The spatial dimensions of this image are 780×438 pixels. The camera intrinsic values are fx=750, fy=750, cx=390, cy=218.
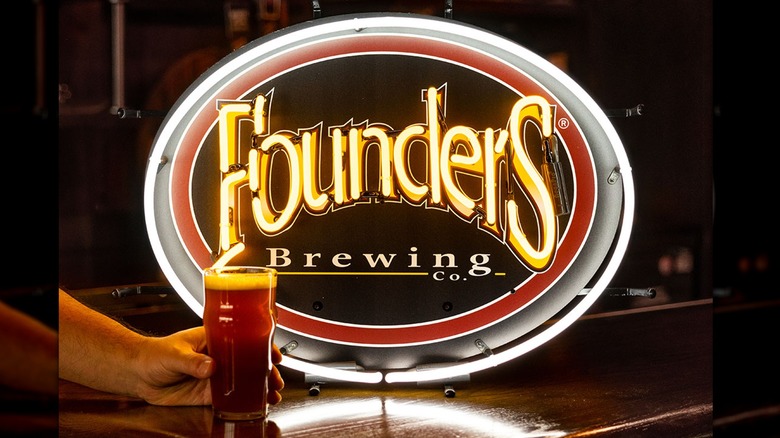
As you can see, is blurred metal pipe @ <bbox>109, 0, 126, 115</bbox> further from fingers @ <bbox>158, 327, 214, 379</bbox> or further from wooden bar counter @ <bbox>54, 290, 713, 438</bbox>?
fingers @ <bbox>158, 327, 214, 379</bbox>

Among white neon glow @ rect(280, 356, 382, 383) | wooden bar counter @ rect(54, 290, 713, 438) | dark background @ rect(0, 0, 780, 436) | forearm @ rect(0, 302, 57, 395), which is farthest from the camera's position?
dark background @ rect(0, 0, 780, 436)

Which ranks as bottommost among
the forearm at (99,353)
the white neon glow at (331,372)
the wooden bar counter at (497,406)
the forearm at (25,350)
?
the wooden bar counter at (497,406)

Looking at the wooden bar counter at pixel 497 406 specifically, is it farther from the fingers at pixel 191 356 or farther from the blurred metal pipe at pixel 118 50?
the blurred metal pipe at pixel 118 50

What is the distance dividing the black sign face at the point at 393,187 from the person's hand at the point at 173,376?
27 cm

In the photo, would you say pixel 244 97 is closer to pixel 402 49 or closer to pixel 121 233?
pixel 402 49

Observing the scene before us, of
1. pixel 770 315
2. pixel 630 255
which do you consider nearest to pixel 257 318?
pixel 770 315

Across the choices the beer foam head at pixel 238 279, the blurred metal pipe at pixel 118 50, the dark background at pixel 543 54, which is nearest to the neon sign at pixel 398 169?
the beer foam head at pixel 238 279

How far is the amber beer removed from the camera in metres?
1.67

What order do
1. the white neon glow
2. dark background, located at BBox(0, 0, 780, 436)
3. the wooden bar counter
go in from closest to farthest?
1. the wooden bar counter
2. the white neon glow
3. dark background, located at BBox(0, 0, 780, 436)

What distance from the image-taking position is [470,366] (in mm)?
2037

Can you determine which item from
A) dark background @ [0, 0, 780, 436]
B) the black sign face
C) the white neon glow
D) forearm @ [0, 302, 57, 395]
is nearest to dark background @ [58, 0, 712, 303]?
dark background @ [0, 0, 780, 436]

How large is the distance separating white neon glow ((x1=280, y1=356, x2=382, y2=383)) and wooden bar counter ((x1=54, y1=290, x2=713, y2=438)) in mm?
36

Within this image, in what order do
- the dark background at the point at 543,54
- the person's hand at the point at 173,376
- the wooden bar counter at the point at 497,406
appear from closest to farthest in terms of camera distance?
the wooden bar counter at the point at 497,406 < the person's hand at the point at 173,376 < the dark background at the point at 543,54

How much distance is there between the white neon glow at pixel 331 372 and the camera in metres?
2.04
